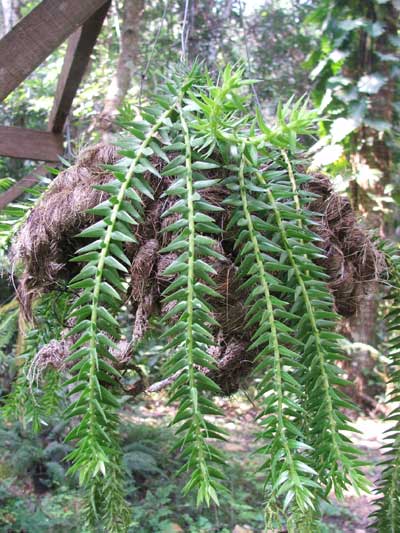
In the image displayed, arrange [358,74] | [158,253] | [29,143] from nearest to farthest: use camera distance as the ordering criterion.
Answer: [158,253], [29,143], [358,74]

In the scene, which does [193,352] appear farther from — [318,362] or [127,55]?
[127,55]

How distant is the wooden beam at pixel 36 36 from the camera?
0.83m

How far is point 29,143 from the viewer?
4.71 ft

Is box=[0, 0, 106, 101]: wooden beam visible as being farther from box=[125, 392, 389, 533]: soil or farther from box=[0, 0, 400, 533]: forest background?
box=[125, 392, 389, 533]: soil

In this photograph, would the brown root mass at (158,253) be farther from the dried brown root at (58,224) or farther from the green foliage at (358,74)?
the green foliage at (358,74)

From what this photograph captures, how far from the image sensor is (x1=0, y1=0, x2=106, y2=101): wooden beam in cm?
83

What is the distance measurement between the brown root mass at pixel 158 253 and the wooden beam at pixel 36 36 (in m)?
0.21

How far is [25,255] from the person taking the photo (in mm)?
742

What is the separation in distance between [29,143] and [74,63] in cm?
28

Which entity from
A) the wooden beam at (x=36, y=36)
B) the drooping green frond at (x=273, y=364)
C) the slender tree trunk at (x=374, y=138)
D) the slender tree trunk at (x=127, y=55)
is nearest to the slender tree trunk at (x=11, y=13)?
the slender tree trunk at (x=127, y=55)

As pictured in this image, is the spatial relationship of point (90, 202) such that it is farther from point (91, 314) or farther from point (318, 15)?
point (318, 15)

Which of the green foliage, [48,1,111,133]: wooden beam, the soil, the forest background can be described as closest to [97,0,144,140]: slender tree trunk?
the forest background

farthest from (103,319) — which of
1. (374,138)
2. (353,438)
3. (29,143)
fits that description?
(353,438)

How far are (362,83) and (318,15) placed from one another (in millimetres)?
523
